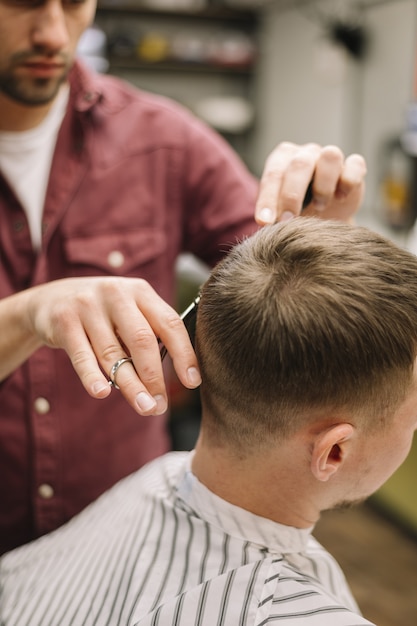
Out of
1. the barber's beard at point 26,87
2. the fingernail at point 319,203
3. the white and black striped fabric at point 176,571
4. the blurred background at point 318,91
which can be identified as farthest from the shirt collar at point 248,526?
the blurred background at point 318,91

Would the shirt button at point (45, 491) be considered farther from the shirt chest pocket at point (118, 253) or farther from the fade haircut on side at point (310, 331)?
the fade haircut on side at point (310, 331)

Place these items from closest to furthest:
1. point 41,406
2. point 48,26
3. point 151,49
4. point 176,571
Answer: point 176,571 → point 48,26 → point 41,406 → point 151,49

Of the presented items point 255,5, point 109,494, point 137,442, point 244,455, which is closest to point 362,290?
point 244,455

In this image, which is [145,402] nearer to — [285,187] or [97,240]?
[285,187]

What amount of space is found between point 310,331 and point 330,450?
0.19 m

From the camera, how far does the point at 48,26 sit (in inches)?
57.6

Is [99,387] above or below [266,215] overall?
below

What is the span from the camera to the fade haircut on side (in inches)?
38.6

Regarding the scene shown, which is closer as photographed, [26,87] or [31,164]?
[26,87]

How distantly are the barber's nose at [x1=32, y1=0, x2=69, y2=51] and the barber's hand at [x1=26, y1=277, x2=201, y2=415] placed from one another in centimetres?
65

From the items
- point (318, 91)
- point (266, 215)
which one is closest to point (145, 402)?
point (266, 215)

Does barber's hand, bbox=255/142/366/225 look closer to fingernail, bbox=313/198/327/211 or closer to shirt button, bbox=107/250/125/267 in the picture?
fingernail, bbox=313/198/327/211

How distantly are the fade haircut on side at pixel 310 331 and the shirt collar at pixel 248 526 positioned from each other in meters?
0.11

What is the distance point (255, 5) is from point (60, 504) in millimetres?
5358
